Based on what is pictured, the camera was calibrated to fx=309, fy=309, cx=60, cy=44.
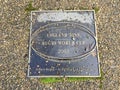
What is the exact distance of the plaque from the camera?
3824mm

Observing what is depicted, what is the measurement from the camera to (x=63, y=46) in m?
3.93

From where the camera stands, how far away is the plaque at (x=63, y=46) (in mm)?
3824

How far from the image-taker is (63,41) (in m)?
3.95

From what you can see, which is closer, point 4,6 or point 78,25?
point 78,25

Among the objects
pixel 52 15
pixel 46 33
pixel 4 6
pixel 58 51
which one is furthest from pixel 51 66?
pixel 4 6

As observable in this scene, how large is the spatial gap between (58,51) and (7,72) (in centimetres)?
69

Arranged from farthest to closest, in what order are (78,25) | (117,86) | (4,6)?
(4,6) → (78,25) → (117,86)

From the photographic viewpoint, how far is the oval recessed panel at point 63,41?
389cm

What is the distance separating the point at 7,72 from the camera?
3.87 m

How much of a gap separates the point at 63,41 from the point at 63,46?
7 centimetres

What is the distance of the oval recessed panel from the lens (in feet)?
12.8

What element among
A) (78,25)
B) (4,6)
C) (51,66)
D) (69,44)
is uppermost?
(4,6)

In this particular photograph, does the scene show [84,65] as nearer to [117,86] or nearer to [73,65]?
[73,65]

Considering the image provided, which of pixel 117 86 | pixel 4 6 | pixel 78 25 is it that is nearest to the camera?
pixel 117 86
